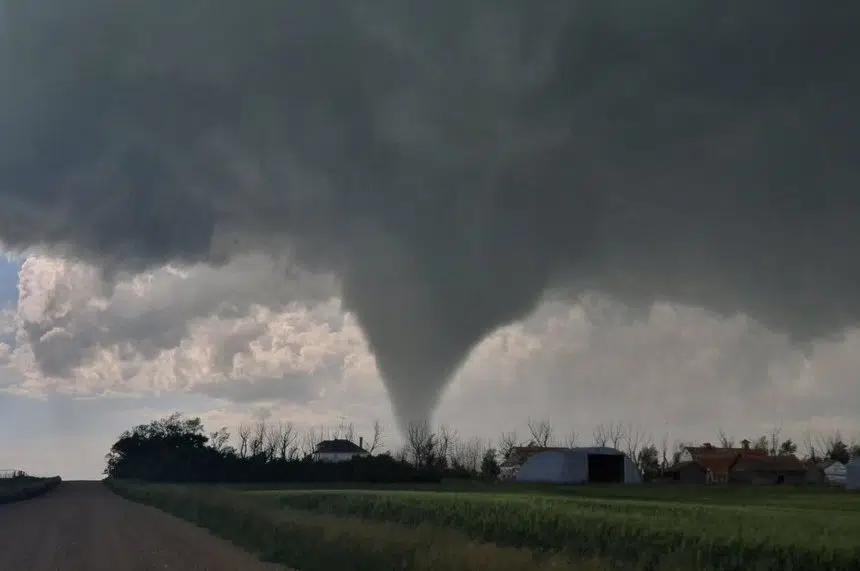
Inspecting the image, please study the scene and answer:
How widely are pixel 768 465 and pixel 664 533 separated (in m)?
144

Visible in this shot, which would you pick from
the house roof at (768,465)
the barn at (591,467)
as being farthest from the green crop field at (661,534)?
the house roof at (768,465)

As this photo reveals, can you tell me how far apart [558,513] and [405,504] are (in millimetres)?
14631

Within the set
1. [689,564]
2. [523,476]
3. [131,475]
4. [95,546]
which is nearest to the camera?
[689,564]

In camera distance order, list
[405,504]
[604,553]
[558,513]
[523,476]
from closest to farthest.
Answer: [604,553], [558,513], [405,504], [523,476]

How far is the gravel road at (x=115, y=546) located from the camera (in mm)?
28500

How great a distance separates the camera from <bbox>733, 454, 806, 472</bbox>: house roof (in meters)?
163

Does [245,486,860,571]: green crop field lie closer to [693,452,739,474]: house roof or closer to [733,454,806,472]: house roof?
[733,454,806,472]: house roof

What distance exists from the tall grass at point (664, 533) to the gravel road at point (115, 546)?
10.7 meters

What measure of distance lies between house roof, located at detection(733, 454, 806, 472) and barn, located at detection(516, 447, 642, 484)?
44.9 meters

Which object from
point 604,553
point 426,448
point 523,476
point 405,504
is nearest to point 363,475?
point 523,476

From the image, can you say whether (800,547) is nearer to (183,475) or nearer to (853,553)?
(853,553)

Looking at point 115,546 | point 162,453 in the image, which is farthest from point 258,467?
point 115,546

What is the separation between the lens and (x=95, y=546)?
118 ft

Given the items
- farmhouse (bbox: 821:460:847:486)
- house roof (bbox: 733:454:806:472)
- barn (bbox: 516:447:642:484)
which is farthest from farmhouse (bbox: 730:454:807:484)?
barn (bbox: 516:447:642:484)
